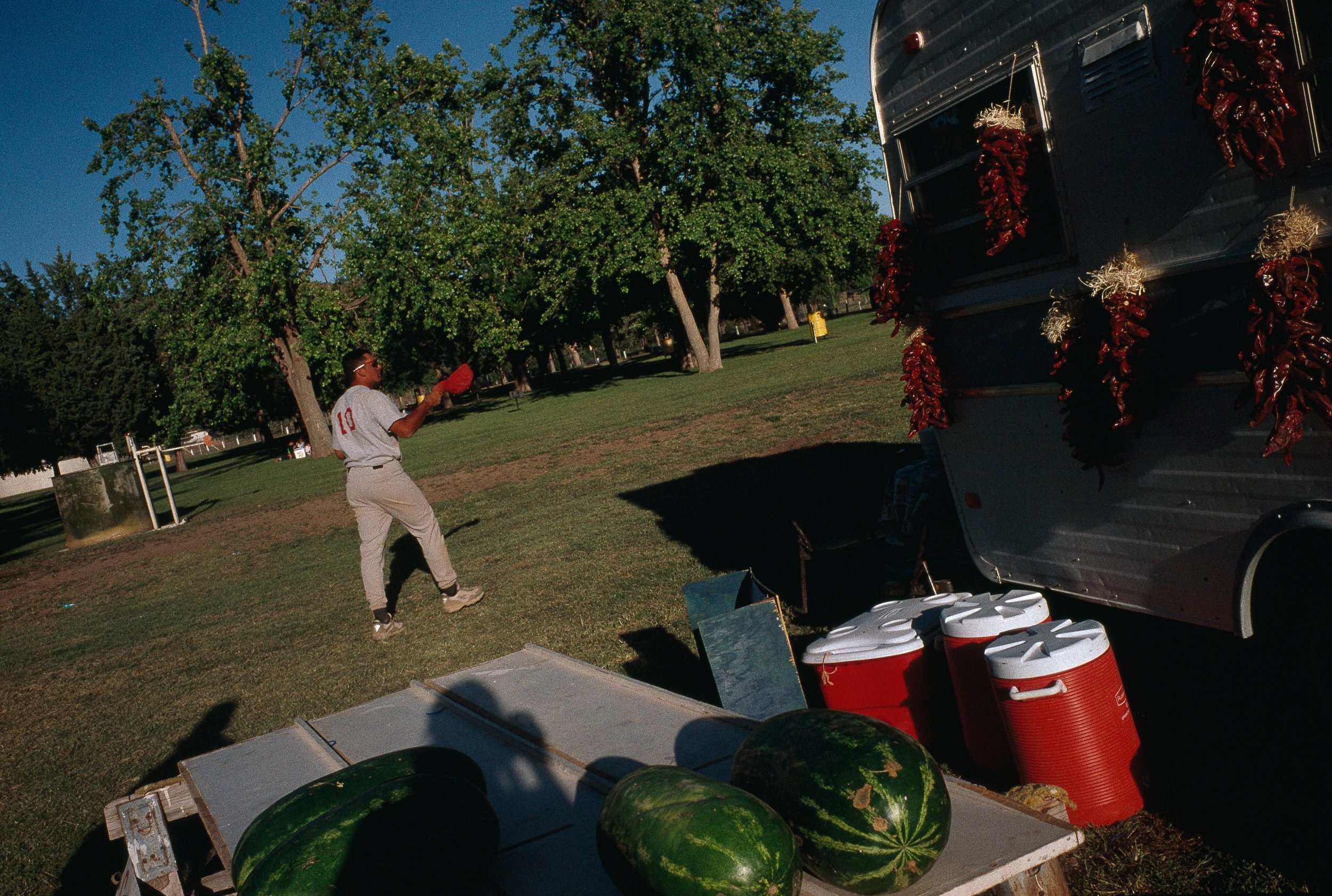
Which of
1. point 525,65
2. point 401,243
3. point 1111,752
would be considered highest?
point 525,65

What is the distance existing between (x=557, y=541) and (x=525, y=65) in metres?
31.6

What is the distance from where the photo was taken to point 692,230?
33.3m

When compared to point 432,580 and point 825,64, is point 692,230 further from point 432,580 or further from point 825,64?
point 432,580

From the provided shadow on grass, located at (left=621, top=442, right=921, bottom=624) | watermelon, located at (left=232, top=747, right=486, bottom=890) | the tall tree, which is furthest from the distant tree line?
watermelon, located at (left=232, top=747, right=486, bottom=890)

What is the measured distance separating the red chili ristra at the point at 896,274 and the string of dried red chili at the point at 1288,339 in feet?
6.63

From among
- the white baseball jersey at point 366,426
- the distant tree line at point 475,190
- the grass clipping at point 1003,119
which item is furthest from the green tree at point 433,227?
the grass clipping at point 1003,119

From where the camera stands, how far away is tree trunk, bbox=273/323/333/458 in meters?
35.4

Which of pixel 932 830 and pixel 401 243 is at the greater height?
pixel 401 243

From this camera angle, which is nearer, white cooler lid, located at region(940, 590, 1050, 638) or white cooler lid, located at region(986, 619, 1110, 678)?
white cooler lid, located at region(986, 619, 1110, 678)

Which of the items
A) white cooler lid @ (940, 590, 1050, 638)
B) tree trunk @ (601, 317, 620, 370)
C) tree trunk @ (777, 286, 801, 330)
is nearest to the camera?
white cooler lid @ (940, 590, 1050, 638)

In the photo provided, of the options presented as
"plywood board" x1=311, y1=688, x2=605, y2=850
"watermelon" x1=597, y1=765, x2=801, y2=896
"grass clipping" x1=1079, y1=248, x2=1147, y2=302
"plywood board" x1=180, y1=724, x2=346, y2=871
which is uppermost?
"grass clipping" x1=1079, y1=248, x2=1147, y2=302

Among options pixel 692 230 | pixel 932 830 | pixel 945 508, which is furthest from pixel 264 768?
pixel 692 230

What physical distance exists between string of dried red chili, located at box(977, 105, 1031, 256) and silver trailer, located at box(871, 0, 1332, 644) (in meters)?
0.07

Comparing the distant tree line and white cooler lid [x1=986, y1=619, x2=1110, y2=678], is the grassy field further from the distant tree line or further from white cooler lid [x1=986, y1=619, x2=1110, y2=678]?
the distant tree line
